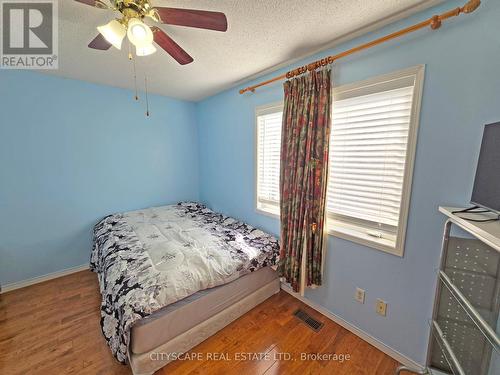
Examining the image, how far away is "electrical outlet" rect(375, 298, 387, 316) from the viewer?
151cm

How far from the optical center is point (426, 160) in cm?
128

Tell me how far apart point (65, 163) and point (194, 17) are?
2.43 m

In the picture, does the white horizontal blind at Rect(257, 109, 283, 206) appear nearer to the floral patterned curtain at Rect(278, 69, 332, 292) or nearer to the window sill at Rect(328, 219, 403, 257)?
the floral patterned curtain at Rect(278, 69, 332, 292)

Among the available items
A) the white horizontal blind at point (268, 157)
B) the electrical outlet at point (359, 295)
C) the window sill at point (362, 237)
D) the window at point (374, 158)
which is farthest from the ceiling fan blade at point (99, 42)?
the electrical outlet at point (359, 295)

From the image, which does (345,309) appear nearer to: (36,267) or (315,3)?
(315,3)

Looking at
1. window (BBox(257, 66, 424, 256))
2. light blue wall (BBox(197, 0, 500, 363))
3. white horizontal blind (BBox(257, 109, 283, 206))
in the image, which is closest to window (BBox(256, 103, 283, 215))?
white horizontal blind (BBox(257, 109, 283, 206))

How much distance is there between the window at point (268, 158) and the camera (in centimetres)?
225

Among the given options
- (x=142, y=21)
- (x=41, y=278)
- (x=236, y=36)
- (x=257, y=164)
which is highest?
(x=236, y=36)

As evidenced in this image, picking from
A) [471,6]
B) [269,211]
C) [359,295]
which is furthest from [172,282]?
[471,6]

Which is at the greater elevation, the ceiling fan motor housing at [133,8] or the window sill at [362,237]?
the ceiling fan motor housing at [133,8]

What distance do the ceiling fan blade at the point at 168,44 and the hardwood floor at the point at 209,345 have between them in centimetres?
220

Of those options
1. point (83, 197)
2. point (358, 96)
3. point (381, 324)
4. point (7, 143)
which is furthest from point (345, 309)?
point (7, 143)

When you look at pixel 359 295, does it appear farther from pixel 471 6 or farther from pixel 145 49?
pixel 145 49

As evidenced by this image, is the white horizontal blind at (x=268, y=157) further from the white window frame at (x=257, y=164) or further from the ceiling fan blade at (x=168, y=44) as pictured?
the ceiling fan blade at (x=168, y=44)
